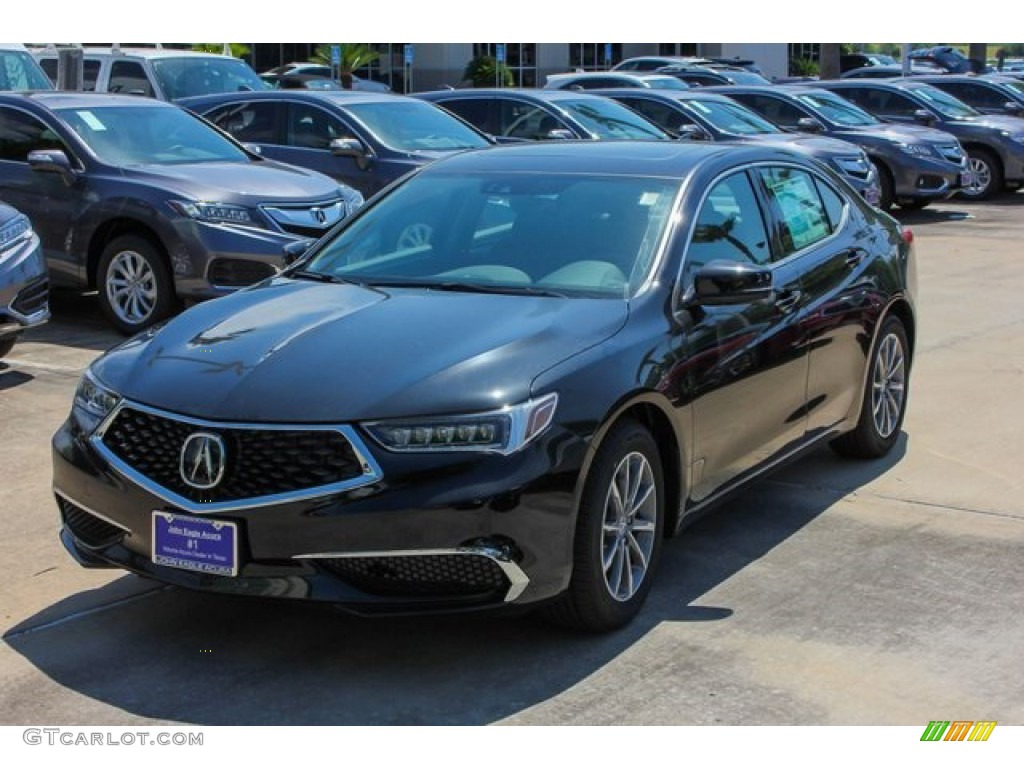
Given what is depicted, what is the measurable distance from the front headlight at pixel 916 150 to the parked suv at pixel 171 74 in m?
7.86

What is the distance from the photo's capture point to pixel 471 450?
451 centimetres

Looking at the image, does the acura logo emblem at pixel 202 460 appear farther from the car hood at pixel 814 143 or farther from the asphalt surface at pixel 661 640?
the car hood at pixel 814 143

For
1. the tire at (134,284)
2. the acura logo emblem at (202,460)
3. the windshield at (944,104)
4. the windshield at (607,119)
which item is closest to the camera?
the acura logo emblem at (202,460)

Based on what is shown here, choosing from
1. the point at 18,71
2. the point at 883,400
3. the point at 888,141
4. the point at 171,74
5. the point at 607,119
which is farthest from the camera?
the point at 888,141

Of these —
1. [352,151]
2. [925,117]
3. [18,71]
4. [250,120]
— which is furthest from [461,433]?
[925,117]

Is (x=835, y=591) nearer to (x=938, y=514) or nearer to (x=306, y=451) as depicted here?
(x=938, y=514)

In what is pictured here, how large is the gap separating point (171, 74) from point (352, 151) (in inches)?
243

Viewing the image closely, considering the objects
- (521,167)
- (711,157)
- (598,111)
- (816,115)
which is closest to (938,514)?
(711,157)

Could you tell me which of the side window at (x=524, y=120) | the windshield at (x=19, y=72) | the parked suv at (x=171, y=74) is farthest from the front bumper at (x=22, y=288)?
the parked suv at (x=171, y=74)

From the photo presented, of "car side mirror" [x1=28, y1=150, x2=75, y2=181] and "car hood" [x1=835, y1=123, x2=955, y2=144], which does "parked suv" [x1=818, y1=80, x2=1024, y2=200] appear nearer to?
"car hood" [x1=835, y1=123, x2=955, y2=144]

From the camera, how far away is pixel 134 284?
34.5ft

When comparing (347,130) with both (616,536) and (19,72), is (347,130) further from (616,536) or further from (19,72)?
(616,536)

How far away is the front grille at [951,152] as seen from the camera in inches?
762

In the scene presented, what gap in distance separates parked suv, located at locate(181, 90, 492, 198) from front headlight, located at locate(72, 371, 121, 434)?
26.0ft
